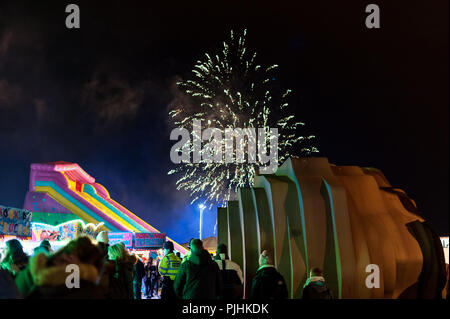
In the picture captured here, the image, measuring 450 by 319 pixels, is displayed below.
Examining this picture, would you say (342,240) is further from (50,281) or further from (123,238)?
(123,238)

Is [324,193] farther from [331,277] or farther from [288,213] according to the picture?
[331,277]

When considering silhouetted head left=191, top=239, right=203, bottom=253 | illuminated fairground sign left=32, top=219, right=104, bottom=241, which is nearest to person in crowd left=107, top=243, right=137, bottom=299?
silhouetted head left=191, top=239, right=203, bottom=253

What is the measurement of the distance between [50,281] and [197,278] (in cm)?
303

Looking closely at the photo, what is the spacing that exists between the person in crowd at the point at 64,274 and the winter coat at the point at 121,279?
8.55 feet

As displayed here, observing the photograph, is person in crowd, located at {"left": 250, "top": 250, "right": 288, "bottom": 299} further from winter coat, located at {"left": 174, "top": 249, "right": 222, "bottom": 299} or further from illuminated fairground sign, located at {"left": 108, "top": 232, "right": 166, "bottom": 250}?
illuminated fairground sign, located at {"left": 108, "top": 232, "right": 166, "bottom": 250}

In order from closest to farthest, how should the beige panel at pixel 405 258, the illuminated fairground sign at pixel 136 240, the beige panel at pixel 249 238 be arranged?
1. the beige panel at pixel 405 258
2. the beige panel at pixel 249 238
3. the illuminated fairground sign at pixel 136 240

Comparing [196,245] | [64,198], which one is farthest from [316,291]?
[64,198]

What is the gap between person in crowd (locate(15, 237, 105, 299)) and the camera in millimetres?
3783

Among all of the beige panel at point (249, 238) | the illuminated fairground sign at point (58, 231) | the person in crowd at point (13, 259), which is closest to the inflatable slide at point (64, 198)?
the illuminated fairground sign at point (58, 231)

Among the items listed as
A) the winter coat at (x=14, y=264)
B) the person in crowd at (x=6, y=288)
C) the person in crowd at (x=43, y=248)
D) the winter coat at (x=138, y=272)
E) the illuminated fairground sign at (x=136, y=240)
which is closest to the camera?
the person in crowd at (x=6, y=288)

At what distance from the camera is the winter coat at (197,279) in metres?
6.54

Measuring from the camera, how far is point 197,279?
21.5ft

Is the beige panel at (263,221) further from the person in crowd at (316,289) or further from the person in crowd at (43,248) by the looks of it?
the person in crowd at (43,248)

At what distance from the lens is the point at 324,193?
9.33 meters
